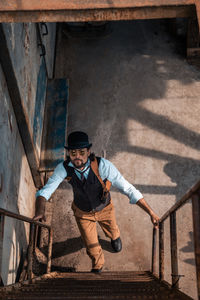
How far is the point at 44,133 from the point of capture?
597cm

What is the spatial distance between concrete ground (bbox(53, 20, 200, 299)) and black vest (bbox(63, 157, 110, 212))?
161cm

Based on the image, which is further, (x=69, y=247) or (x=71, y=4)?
(x=69, y=247)

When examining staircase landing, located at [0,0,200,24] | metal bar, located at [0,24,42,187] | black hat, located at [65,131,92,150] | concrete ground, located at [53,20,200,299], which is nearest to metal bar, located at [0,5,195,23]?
staircase landing, located at [0,0,200,24]

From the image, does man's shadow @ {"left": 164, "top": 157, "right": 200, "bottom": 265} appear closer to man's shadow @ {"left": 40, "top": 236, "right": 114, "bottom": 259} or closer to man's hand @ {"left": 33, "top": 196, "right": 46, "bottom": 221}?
man's shadow @ {"left": 40, "top": 236, "right": 114, "bottom": 259}

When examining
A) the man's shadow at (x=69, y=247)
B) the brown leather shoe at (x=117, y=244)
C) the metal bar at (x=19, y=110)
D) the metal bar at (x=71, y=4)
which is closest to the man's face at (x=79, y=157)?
the metal bar at (x=19, y=110)

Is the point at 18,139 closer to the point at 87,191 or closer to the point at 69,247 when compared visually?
the point at 87,191

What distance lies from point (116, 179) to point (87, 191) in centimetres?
39

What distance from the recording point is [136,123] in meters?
6.85

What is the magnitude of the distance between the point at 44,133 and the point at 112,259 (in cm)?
263

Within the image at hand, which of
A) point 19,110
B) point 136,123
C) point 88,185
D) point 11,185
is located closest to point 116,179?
point 88,185

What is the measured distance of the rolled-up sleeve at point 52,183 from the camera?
140 inches

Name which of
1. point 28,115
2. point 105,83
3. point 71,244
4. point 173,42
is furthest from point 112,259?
point 173,42

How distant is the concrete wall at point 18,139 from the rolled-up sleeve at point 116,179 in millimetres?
1251

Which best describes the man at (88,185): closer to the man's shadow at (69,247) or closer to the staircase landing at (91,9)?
the man's shadow at (69,247)
